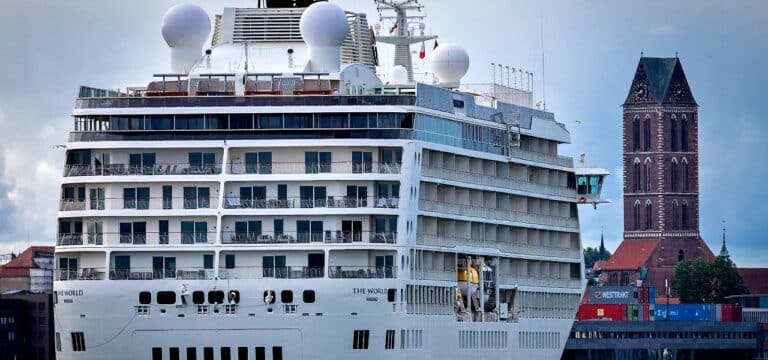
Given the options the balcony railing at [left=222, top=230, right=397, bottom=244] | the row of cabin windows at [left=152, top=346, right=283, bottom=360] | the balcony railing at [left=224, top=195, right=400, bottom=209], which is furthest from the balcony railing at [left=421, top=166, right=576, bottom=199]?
the row of cabin windows at [left=152, top=346, right=283, bottom=360]

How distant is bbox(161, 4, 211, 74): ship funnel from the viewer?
83.0 m

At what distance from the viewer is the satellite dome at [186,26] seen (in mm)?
83000

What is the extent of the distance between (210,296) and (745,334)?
359 ft

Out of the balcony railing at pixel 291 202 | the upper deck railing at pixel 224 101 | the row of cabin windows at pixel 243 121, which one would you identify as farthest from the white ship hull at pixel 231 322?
the upper deck railing at pixel 224 101

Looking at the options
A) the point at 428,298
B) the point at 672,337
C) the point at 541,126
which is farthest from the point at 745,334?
the point at 428,298

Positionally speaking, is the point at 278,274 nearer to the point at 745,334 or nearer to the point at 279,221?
the point at 279,221

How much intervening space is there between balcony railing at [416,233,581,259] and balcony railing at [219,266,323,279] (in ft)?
17.1

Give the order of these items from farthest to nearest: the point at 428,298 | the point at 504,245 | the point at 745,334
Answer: the point at 745,334 < the point at 504,245 < the point at 428,298

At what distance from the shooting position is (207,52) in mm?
83000

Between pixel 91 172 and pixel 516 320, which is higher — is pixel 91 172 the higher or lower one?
the higher one

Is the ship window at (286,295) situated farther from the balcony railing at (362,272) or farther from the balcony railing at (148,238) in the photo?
the balcony railing at (148,238)

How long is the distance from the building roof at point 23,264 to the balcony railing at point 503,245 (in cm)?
7043

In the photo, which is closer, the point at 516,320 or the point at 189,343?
the point at 189,343

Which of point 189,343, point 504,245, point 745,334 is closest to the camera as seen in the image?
point 189,343
